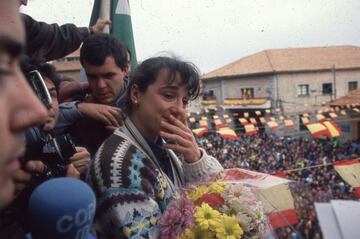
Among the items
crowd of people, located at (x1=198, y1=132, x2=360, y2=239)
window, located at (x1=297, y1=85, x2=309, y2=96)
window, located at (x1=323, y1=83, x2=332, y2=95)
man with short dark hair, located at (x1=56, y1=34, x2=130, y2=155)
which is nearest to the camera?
man with short dark hair, located at (x1=56, y1=34, x2=130, y2=155)

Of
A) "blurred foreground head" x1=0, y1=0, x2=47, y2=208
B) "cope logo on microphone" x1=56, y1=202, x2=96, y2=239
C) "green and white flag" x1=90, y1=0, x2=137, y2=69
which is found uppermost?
"green and white flag" x1=90, y1=0, x2=137, y2=69

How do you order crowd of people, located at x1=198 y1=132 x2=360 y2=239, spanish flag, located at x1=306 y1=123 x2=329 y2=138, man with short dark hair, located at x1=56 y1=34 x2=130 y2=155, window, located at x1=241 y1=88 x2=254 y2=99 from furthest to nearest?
1. window, located at x1=241 y1=88 x2=254 y2=99
2. spanish flag, located at x1=306 y1=123 x2=329 y2=138
3. crowd of people, located at x1=198 y1=132 x2=360 y2=239
4. man with short dark hair, located at x1=56 y1=34 x2=130 y2=155

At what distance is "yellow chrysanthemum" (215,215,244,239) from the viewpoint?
1119 millimetres

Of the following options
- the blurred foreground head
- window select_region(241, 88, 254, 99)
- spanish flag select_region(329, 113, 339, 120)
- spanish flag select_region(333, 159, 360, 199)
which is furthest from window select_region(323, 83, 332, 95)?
the blurred foreground head

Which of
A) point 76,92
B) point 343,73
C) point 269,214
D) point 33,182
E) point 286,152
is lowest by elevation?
point 286,152

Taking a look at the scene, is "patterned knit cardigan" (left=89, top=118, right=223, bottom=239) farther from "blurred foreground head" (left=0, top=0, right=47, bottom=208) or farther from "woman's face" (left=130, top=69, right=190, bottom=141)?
"blurred foreground head" (left=0, top=0, right=47, bottom=208)

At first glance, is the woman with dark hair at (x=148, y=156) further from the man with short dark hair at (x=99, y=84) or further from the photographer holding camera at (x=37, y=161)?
the man with short dark hair at (x=99, y=84)

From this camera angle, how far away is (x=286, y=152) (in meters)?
18.9

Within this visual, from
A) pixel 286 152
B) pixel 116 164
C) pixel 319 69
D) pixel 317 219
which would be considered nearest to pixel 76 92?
pixel 116 164

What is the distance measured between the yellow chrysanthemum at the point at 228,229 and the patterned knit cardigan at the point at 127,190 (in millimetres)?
203

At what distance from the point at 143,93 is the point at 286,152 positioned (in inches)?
712

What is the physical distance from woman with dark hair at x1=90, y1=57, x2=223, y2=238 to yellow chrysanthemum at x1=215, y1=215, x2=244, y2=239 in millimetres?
206

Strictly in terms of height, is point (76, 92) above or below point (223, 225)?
above

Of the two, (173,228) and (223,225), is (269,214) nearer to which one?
(223,225)
